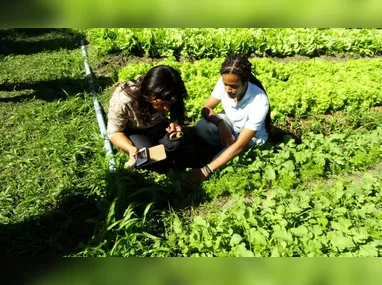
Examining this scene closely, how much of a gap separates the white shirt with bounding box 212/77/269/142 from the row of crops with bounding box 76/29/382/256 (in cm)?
36

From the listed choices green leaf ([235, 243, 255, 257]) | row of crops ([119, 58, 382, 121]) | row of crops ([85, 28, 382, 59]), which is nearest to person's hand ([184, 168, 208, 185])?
green leaf ([235, 243, 255, 257])

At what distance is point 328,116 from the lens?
5.77 m

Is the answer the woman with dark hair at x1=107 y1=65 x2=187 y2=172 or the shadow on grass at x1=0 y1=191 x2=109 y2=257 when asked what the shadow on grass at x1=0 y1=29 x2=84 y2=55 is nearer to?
the woman with dark hair at x1=107 y1=65 x2=187 y2=172

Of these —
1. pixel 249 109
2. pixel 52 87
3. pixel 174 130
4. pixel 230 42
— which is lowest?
pixel 174 130

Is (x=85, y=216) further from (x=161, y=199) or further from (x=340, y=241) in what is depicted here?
(x=340, y=241)

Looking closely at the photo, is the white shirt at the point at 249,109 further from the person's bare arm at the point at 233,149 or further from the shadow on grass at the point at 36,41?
the shadow on grass at the point at 36,41

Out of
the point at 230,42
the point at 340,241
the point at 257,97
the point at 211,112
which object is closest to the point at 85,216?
the point at 211,112

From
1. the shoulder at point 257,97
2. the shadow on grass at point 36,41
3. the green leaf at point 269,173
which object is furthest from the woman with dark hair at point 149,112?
the shadow on grass at point 36,41

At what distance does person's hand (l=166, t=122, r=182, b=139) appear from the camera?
4.05 metres

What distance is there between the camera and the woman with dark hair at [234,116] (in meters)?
3.71

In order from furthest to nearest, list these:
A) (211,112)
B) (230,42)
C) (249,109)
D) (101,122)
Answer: (230,42), (101,122), (211,112), (249,109)

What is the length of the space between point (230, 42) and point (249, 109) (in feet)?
12.7

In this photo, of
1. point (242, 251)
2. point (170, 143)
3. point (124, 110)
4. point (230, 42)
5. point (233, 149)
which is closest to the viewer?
point (242, 251)

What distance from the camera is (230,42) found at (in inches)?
297
